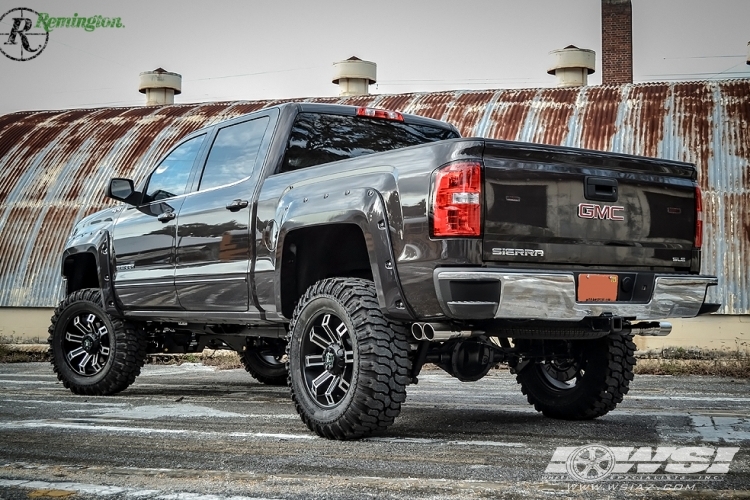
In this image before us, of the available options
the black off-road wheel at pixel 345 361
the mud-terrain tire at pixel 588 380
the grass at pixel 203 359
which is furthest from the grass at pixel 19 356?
the mud-terrain tire at pixel 588 380

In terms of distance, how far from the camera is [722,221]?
50.1 ft

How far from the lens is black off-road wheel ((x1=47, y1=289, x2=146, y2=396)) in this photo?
873cm

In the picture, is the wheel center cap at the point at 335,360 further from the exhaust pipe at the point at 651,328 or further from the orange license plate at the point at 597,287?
the exhaust pipe at the point at 651,328

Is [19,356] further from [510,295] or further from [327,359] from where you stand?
[510,295]

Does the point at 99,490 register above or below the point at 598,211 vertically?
below

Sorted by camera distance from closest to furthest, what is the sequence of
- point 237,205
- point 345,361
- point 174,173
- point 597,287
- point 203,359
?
point 597,287 < point 345,361 < point 237,205 < point 174,173 < point 203,359

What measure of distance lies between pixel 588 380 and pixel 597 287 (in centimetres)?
144

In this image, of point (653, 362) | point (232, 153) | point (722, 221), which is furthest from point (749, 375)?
point (232, 153)

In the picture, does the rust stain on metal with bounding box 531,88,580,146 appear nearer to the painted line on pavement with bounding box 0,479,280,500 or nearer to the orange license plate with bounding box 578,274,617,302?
the orange license plate with bounding box 578,274,617,302

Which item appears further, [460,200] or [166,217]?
[166,217]

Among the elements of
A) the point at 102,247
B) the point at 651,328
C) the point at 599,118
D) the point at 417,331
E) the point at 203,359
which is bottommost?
the point at 203,359

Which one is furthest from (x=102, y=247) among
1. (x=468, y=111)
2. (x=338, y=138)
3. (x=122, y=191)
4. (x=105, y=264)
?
(x=468, y=111)

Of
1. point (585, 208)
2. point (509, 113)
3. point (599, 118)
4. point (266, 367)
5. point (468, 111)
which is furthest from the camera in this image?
point (468, 111)

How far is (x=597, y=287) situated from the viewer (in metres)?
5.52
